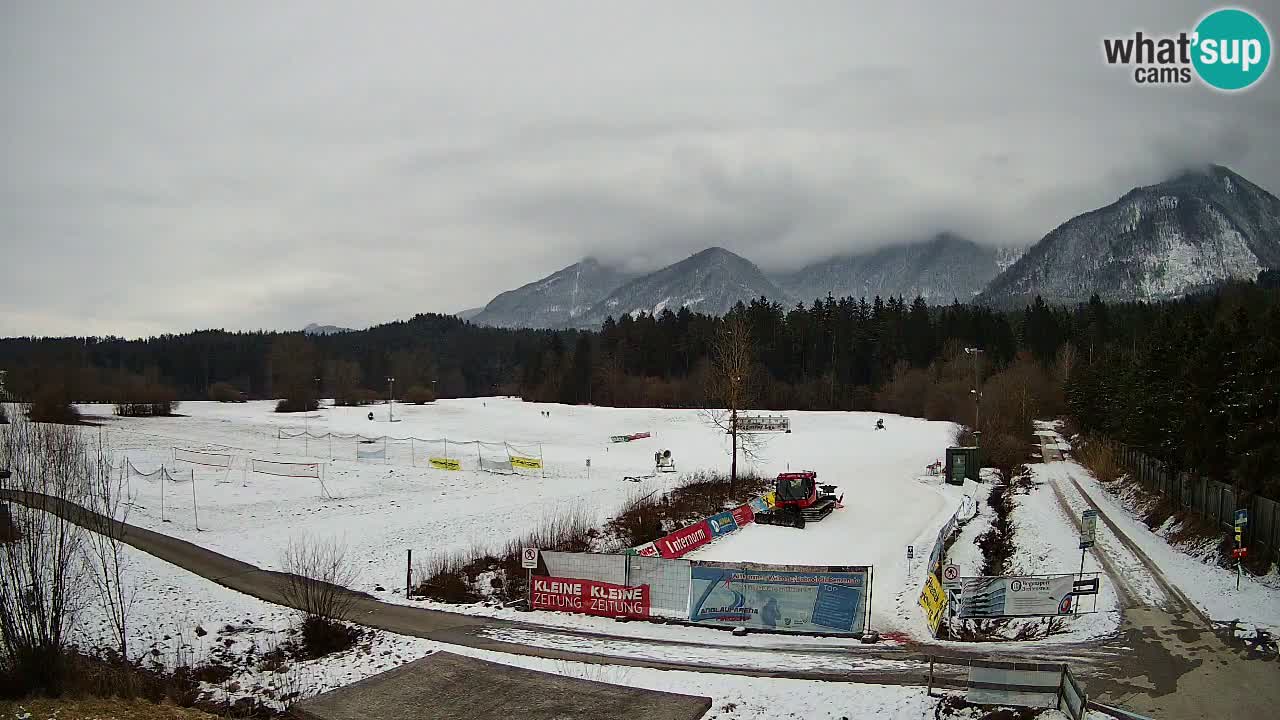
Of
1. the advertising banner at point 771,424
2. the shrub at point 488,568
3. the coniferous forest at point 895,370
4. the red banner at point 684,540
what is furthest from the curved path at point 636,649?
the advertising banner at point 771,424

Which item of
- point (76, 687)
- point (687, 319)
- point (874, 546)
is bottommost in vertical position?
point (874, 546)

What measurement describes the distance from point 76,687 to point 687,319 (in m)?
126

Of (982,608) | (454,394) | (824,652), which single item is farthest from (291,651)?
(454,394)

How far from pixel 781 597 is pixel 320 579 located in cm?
1547

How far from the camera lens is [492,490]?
4409 centimetres

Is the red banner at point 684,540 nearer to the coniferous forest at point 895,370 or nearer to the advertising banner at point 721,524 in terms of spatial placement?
the advertising banner at point 721,524

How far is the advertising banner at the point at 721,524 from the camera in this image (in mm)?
31567

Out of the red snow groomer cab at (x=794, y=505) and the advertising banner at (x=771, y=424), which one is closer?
the red snow groomer cab at (x=794, y=505)

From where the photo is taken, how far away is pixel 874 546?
1166 inches

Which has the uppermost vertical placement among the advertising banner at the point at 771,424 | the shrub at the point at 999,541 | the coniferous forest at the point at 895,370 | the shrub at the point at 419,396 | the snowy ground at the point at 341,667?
the coniferous forest at the point at 895,370

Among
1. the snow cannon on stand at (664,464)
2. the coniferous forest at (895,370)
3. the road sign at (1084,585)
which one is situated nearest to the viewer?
A: the road sign at (1084,585)

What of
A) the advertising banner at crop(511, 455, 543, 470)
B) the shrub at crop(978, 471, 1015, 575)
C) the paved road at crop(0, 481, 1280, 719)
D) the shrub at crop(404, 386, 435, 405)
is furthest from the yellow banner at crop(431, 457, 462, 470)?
the shrub at crop(404, 386, 435, 405)

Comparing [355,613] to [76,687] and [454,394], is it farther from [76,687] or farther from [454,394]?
[454,394]

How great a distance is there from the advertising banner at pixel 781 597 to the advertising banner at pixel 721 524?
11852 mm
